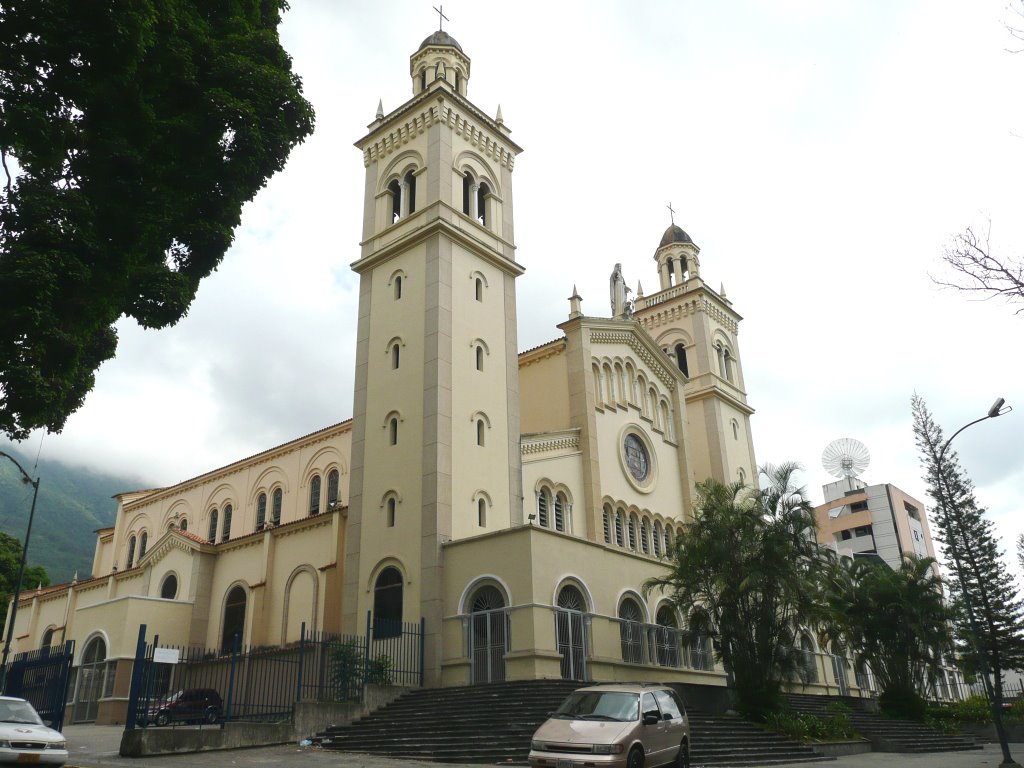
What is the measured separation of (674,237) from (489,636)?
29649mm

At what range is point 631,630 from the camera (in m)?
24.9

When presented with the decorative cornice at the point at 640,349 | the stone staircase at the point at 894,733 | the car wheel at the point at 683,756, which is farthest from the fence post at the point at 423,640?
the decorative cornice at the point at 640,349

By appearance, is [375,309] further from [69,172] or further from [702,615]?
[69,172]

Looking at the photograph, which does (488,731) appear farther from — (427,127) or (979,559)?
(979,559)

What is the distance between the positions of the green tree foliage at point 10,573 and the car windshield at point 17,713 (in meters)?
40.8

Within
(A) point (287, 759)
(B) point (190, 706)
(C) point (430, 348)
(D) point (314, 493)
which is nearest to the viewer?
(A) point (287, 759)

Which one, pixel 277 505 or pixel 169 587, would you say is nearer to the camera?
pixel 169 587

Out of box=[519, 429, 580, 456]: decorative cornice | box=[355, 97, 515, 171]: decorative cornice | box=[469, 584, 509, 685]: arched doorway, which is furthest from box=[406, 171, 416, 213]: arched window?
box=[469, 584, 509, 685]: arched doorway

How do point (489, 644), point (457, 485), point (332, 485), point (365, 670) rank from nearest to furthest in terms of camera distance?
point (365, 670)
point (489, 644)
point (457, 485)
point (332, 485)

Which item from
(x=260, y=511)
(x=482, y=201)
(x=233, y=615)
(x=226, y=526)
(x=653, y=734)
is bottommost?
(x=653, y=734)

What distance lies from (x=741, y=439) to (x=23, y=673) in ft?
108

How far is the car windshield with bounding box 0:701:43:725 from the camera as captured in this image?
1334 cm

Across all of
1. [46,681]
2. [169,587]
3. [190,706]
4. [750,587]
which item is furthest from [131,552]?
[750,587]

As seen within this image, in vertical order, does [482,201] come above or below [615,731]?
above
